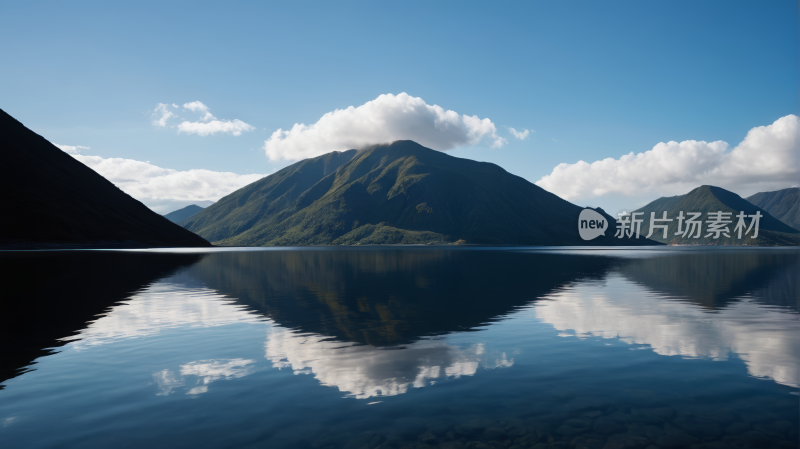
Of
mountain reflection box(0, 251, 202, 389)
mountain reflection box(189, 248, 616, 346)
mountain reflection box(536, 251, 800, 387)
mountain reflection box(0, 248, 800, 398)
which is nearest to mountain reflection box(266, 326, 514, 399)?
mountain reflection box(0, 248, 800, 398)

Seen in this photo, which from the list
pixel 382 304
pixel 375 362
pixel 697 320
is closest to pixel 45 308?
pixel 382 304

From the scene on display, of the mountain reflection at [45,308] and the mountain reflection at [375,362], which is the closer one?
the mountain reflection at [375,362]

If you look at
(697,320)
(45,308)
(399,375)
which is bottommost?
(45,308)

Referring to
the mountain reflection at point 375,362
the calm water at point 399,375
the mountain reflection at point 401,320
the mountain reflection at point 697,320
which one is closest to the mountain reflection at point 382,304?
the mountain reflection at point 401,320

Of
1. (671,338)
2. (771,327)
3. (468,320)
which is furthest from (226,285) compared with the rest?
(771,327)

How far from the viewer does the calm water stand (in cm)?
1280

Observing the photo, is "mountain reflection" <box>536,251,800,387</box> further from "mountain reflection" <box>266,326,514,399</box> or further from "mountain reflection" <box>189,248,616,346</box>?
"mountain reflection" <box>266,326,514,399</box>

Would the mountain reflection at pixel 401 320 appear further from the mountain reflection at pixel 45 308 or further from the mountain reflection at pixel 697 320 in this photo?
the mountain reflection at pixel 45 308

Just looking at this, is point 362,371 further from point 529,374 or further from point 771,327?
point 771,327

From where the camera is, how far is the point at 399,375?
726 inches

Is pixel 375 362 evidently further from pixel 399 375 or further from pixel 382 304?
pixel 382 304

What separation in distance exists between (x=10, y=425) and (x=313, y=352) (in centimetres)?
1174

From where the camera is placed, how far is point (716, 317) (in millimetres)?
32906

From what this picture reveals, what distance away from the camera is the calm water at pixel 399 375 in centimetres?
1280
